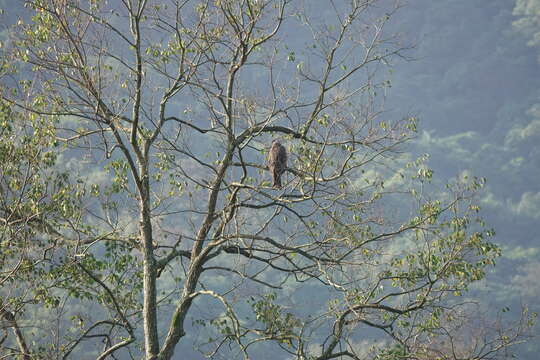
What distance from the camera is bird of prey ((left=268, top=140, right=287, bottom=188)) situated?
8898mm

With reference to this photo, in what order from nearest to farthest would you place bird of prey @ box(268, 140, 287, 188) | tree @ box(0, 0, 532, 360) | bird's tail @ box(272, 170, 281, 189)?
tree @ box(0, 0, 532, 360), bird's tail @ box(272, 170, 281, 189), bird of prey @ box(268, 140, 287, 188)

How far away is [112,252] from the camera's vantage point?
30.5 ft

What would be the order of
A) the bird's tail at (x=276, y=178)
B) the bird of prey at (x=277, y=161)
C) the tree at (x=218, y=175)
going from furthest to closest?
the bird of prey at (x=277, y=161)
the bird's tail at (x=276, y=178)
the tree at (x=218, y=175)

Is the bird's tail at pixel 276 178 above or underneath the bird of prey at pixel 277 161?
underneath

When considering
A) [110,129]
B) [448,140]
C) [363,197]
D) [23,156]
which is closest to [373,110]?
[363,197]

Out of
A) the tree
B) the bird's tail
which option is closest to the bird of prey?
the bird's tail

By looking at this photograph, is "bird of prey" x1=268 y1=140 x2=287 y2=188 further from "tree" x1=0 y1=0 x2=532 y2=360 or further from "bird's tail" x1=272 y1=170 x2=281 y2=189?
"tree" x1=0 y1=0 x2=532 y2=360

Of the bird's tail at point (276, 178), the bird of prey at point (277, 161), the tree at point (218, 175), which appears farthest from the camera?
the bird of prey at point (277, 161)

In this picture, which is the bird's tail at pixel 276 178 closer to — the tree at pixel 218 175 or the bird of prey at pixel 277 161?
the bird of prey at pixel 277 161

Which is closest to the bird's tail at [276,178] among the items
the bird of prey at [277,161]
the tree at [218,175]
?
the bird of prey at [277,161]

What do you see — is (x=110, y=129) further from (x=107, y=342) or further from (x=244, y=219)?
(x=107, y=342)

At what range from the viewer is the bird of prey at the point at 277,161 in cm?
890

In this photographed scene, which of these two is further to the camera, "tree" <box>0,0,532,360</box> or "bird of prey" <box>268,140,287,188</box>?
"bird of prey" <box>268,140,287,188</box>

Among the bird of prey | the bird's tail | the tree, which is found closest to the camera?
the tree
